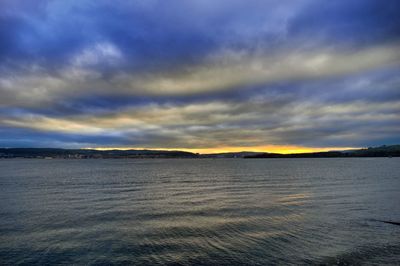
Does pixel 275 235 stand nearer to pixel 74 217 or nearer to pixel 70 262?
pixel 70 262

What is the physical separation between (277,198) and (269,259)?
25670mm

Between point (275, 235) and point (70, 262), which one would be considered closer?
point (70, 262)

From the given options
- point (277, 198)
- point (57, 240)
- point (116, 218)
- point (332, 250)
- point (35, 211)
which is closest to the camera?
point (332, 250)

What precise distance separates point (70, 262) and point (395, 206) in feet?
112

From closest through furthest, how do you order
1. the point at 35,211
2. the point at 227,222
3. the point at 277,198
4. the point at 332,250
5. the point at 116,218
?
the point at 332,250 → the point at 227,222 → the point at 116,218 → the point at 35,211 → the point at 277,198

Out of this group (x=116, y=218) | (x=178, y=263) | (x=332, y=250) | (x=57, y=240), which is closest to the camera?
(x=178, y=263)

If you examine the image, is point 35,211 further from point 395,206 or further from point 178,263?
point 395,206

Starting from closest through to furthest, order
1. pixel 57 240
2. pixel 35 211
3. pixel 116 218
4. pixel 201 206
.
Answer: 1. pixel 57 240
2. pixel 116 218
3. pixel 35 211
4. pixel 201 206

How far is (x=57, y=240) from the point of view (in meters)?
21.2

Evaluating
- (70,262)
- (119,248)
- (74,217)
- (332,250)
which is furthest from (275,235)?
(74,217)

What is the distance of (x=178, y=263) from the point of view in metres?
16.8

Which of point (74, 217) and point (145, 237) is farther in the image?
point (74, 217)

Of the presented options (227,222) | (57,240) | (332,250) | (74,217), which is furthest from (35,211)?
(332,250)

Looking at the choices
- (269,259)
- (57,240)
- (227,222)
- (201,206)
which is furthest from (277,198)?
(57,240)
